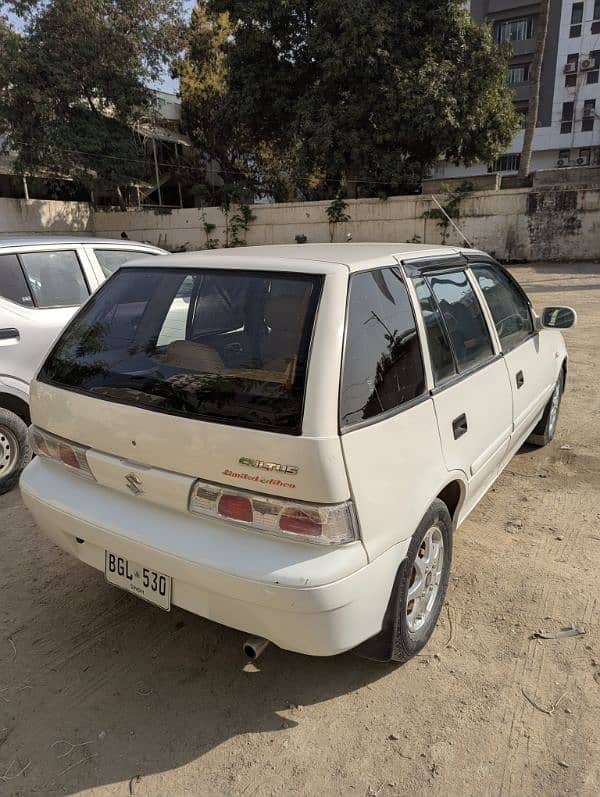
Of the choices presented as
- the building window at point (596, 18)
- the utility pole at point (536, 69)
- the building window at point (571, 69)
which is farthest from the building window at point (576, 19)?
the utility pole at point (536, 69)

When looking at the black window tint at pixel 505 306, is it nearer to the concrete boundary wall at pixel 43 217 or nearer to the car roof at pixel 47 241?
the car roof at pixel 47 241

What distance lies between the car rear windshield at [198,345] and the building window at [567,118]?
148ft

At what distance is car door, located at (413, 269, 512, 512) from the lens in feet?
7.79

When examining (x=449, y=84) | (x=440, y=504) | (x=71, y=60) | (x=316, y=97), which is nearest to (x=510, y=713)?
(x=440, y=504)

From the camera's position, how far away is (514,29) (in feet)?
123

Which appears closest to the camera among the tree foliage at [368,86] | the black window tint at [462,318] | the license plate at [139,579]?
the license plate at [139,579]

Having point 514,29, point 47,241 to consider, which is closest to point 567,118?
point 514,29

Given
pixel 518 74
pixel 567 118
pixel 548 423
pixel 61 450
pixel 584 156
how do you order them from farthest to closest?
pixel 584 156 → pixel 518 74 → pixel 567 118 → pixel 548 423 → pixel 61 450

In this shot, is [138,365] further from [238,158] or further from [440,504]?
[238,158]

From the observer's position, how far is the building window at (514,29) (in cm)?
3694

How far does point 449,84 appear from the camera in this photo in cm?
1777

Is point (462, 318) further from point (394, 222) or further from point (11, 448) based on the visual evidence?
point (394, 222)

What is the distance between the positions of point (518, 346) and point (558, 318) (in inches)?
21.4

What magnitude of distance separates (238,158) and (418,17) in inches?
469
